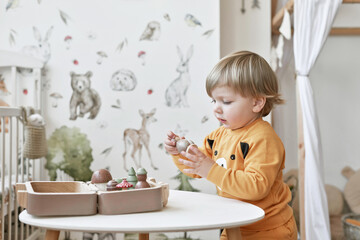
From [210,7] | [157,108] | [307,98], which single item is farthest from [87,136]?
[307,98]

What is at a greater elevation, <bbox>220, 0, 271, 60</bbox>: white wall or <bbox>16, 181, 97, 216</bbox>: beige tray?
<bbox>220, 0, 271, 60</bbox>: white wall

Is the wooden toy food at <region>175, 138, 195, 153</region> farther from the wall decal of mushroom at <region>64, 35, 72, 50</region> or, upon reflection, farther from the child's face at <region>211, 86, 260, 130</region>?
the wall decal of mushroom at <region>64, 35, 72, 50</region>

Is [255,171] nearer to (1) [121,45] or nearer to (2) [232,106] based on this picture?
(2) [232,106]

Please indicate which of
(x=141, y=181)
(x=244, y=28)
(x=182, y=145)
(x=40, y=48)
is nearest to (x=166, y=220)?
(x=141, y=181)

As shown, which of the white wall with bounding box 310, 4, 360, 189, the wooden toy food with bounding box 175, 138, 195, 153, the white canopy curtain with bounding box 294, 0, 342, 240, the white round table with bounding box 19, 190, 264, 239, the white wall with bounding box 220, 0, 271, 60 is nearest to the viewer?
the white round table with bounding box 19, 190, 264, 239

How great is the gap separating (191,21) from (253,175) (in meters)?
1.49

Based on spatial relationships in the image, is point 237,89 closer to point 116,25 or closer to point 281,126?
point 116,25

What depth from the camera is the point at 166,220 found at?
2.97 feet

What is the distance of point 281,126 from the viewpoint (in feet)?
9.12

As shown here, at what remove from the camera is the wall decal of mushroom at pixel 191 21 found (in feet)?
7.93

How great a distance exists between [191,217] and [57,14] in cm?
179

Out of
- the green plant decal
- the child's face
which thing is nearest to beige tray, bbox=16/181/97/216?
the child's face

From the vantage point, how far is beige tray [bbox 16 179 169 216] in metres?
0.92

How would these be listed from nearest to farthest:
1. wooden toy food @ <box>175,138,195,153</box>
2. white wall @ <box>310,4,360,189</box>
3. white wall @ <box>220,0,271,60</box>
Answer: wooden toy food @ <box>175,138,195,153</box>, white wall @ <box>220,0,271,60</box>, white wall @ <box>310,4,360,189</box>
